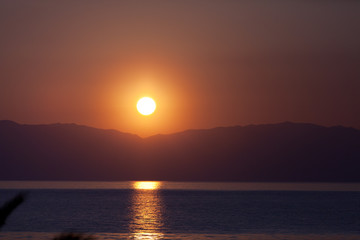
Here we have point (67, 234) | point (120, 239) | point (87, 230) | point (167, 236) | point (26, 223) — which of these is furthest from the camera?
point (26, 223)

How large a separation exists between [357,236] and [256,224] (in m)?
16.0

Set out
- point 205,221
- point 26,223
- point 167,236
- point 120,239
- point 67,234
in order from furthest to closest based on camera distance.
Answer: point 205,221 → point 26,223 → point 167,236 → point 120,239 → point 67,234

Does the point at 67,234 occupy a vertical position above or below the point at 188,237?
below

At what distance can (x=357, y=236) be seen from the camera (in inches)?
2052

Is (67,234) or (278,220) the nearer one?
(67,234)

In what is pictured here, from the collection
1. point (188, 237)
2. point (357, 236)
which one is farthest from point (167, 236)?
point (357, 236)

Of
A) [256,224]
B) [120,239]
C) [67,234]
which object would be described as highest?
[256,224]

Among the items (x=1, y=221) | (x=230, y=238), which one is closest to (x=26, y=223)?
(x=230, y=238)

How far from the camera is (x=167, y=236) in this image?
162 feet

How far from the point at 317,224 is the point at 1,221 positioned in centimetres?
6262

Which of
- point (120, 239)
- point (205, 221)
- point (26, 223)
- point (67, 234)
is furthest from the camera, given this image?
point (205, 221)

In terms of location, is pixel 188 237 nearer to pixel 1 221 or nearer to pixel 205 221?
pixel 205 221

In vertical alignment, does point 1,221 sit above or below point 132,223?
below

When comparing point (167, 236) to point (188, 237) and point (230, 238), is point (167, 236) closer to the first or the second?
point (188, 237)
